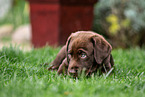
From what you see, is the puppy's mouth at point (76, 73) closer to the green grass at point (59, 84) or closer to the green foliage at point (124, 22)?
the green grass at point (59, 84)

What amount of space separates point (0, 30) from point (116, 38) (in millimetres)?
7303

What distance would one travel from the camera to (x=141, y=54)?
→ 6383 millimetres

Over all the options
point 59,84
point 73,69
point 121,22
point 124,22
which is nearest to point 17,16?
point 121,22

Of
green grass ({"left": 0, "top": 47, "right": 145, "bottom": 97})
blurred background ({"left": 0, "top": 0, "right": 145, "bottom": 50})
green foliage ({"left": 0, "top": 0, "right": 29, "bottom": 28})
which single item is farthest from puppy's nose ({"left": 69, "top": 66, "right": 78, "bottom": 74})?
green foliage ({"left": 0, "top": 0, "right": 29, "bottom": 28})

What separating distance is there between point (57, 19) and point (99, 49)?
14.2 feet

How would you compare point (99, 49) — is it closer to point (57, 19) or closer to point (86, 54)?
point (86, 54)

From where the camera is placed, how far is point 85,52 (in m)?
3.55

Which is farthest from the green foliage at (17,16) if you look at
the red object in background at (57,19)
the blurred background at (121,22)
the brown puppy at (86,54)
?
the brown puppy at (86,54)

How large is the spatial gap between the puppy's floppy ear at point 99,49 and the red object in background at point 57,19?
4.17 m

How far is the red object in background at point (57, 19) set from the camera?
7734 millimetres

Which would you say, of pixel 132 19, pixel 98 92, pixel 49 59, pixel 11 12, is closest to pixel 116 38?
pixel 132 19

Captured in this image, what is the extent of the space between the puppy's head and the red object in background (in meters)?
4.09

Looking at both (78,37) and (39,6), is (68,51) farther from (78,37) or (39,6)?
(39,6)

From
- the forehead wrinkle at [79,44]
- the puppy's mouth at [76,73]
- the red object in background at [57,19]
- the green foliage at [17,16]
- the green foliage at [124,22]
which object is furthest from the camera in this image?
the green foliage at [17,16]
